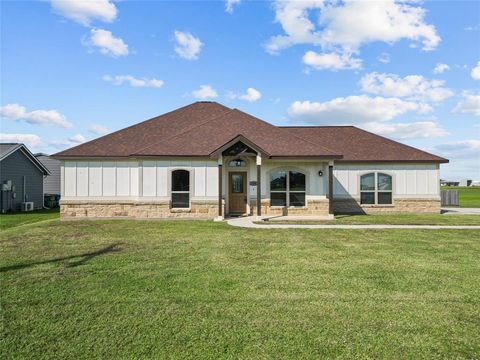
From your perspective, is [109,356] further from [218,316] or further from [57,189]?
[57,189]

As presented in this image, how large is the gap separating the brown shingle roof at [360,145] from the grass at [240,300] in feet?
34.1

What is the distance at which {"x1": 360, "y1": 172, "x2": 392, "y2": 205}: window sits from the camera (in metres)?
19.2

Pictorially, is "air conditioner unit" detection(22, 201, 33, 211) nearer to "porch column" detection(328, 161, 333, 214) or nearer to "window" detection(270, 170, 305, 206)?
"window" detection(270, 170, 305, 206)

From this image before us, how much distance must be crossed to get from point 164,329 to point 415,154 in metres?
19.1

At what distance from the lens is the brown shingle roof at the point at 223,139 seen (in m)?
16.8

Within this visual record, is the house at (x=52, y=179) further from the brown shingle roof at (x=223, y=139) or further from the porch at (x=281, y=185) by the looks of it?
the porch at (x=281, y=185)

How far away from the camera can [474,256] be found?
8.22m

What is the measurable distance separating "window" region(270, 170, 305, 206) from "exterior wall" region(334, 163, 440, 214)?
305 cm

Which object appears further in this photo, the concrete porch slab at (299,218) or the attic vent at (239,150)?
the attic vent at (239,150)

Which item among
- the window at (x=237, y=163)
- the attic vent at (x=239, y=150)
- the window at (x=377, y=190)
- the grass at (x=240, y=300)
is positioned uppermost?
the attic vent at (x=239, y=150)

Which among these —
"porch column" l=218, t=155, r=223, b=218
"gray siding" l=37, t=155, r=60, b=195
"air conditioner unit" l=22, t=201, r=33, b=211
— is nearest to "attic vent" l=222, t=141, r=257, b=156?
"porch column" l=218, t=155, r=223, b=218

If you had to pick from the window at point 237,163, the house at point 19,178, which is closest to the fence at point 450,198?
the window at point 237,163

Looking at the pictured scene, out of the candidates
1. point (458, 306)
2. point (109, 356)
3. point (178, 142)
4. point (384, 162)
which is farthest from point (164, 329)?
point (384, 162)

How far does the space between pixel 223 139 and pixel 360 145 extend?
869 cm
